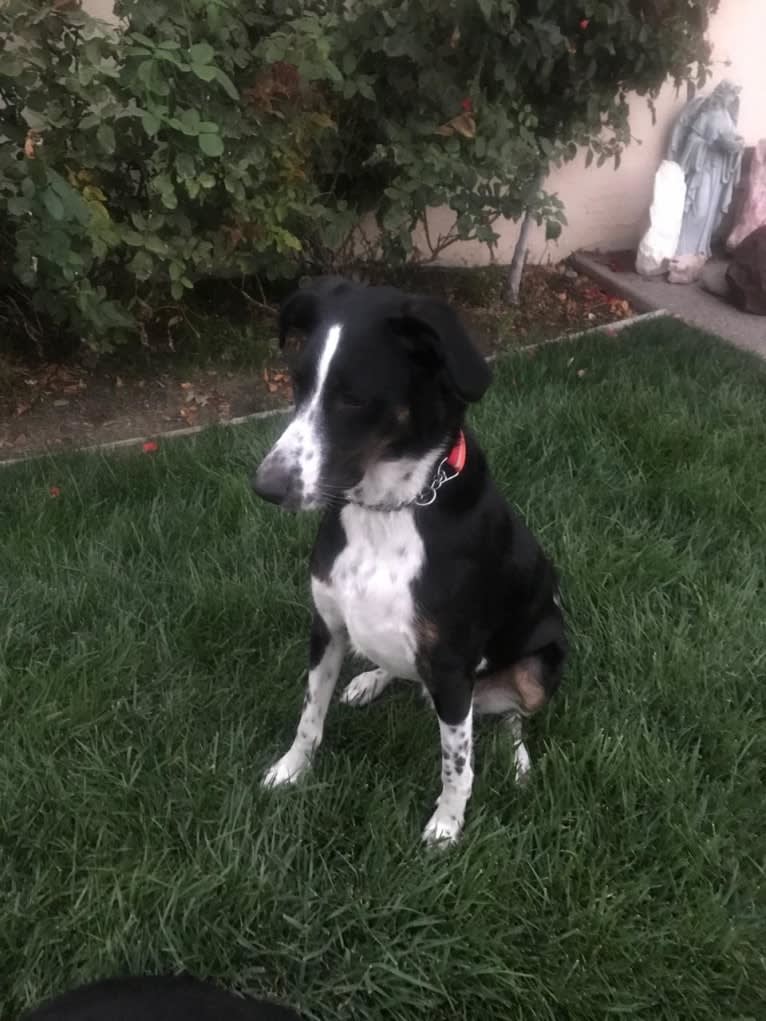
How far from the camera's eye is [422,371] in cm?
159

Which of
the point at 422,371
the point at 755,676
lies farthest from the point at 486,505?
the point at 755,676

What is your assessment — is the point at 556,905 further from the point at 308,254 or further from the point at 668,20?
the point at 668,20

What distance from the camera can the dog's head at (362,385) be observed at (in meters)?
1.50

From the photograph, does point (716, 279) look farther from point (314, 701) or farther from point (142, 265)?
point (314, 701)

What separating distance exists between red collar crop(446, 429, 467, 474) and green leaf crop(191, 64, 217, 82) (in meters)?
1.99

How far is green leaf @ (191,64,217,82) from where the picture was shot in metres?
3.03

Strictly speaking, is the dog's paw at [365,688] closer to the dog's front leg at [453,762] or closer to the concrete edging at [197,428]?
the dog's front leg at [453,762]

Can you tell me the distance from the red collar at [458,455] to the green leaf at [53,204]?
80.2 inches

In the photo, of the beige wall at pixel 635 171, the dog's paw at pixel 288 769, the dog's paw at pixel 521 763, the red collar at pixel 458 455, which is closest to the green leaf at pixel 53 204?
the red collar at pixel 458 455

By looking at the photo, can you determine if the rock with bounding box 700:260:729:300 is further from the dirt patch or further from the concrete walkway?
the dirt patch

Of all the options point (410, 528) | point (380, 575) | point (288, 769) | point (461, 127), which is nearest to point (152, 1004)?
point (288, 769)

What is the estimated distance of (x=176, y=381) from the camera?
4.26 metres

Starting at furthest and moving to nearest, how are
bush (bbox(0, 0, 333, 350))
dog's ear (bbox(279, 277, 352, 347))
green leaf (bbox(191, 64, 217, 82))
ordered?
bush (bbox(0, 0, 333, 350)) → green leaf (bbox(191, 64, 217, 82)) → dog's ear (bbox(279, 277, 352, 347))

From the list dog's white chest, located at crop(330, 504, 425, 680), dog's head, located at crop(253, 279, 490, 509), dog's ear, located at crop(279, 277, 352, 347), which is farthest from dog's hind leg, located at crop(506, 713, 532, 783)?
dog's ear, located at crop(279, 277, 352, 347)
